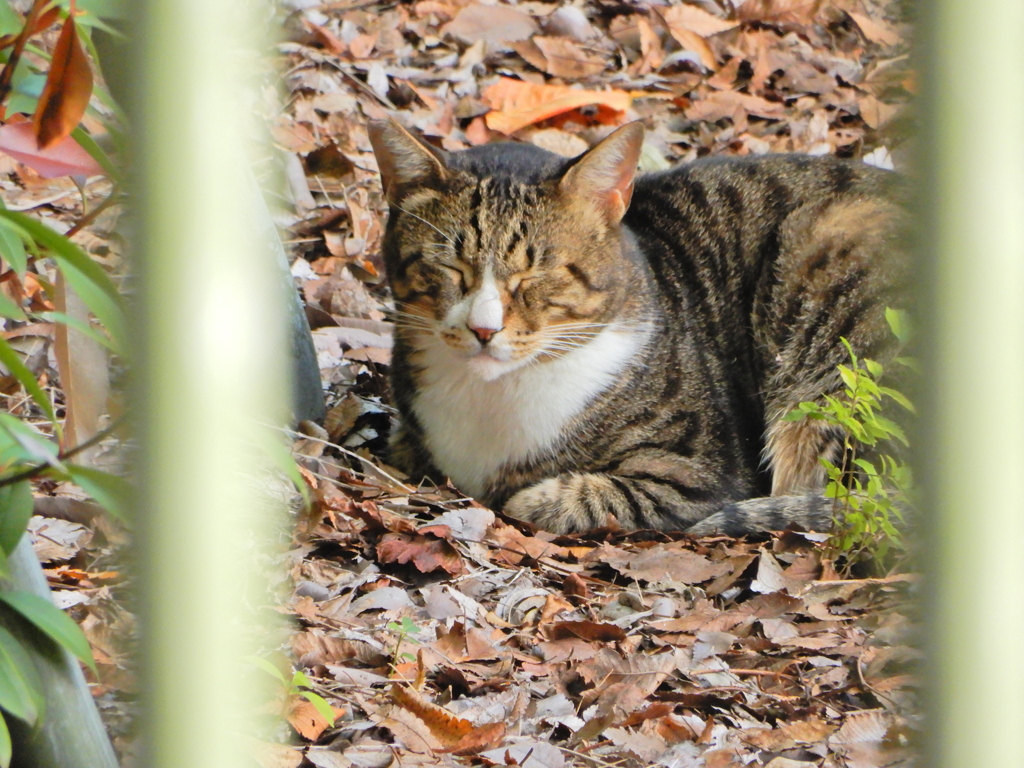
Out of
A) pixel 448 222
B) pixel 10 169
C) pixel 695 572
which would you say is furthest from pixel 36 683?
pixel 10 169

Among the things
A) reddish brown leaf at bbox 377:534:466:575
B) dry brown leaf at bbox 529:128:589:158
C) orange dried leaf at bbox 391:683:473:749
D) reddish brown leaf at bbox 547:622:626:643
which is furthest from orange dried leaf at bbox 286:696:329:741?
dry brown leaf at bbox 529:128:589:158

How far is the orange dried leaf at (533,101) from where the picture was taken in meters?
5.88

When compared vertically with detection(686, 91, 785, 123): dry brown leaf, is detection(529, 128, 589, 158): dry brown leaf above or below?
below

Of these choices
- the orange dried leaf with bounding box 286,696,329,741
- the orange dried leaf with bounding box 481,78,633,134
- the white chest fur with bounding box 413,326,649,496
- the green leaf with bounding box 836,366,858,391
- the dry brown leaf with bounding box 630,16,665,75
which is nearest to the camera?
the orange dried leaf with bounding box 286,696,329,741

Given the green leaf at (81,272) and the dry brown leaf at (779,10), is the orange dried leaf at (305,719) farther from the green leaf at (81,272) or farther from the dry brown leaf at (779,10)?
the dry brown leaf at (779,10)

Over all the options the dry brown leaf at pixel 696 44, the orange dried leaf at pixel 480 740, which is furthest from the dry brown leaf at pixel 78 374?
the dry brown leaf at pixel 696 44

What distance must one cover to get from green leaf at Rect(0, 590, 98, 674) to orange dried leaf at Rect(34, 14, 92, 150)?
601 millimetres

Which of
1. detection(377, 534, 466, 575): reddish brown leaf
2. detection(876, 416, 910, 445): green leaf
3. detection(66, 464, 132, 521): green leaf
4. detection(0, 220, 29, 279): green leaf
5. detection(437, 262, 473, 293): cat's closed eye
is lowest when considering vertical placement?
detection(377, 534, 466, 575): reddish brown leaf

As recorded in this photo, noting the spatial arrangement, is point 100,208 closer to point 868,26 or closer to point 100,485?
point 100,485

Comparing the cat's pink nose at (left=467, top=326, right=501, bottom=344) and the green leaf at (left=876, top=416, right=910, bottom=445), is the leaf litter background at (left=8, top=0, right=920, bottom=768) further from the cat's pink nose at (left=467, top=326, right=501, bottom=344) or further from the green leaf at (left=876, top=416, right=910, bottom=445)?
the cat's pink nose at (left=467, top=326, right=501, bottom=344)

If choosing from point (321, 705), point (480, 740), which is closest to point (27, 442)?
point (321, 705)

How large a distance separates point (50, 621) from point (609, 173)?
2504 mm

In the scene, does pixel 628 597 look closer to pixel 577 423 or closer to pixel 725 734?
pixel 725 734

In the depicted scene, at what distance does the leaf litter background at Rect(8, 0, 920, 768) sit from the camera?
7.18 ft
